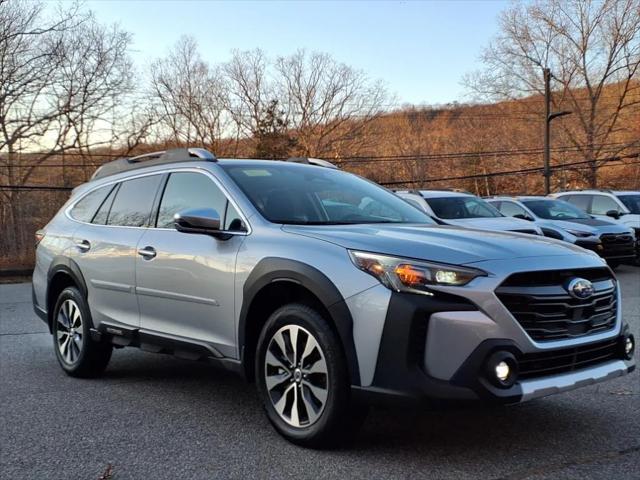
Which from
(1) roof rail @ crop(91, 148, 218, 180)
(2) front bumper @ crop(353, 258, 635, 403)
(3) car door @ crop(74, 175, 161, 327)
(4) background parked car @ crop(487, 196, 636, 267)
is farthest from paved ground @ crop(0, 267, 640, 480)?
(4) background parked car @ crop(487, 196, 636, 267)

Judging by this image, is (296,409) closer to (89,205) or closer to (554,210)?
(89,205)

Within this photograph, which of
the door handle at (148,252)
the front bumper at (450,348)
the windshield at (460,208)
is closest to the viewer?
the front bumper at (450,348)

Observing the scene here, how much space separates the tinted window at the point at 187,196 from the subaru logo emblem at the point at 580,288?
2.23 metres

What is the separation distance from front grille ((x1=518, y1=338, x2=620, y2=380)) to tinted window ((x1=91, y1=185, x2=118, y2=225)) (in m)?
3.76

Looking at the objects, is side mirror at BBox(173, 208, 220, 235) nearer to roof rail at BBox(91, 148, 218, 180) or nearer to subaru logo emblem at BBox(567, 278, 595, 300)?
roof rail at BBox(91, 148, 218, 180)

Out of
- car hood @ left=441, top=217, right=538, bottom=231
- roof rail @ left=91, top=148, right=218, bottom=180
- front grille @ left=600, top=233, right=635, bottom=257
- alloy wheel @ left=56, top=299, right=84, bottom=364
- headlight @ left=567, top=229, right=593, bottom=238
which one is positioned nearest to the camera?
roof rail @ left=91, top=148, right=218, bottom=180

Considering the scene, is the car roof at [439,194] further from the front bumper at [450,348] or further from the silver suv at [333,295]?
the front bumper at [450,348]

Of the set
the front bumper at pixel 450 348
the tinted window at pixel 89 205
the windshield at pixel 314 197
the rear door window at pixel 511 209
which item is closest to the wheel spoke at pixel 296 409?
the front bumper at pixel 450 348

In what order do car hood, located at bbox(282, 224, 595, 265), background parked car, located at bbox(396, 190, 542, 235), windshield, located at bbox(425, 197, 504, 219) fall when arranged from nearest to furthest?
car hood, located at bbox(282, 224, 595, 265) → background parked car, located at bbox(396, 190, 542, 235) → windshield, located at bbox(425, 197, 504, 219)

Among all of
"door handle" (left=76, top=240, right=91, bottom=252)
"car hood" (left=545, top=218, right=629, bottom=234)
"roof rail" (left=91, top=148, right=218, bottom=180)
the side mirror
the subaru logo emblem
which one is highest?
"roof rail" (left=91, top=148, right=218, bottom=180)

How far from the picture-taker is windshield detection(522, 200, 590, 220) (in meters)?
14.8

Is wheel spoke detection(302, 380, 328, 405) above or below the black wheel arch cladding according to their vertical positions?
below

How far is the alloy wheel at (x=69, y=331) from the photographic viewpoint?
5.73 meters

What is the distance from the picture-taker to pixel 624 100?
48031 millimetres
